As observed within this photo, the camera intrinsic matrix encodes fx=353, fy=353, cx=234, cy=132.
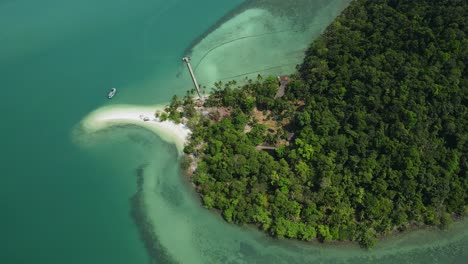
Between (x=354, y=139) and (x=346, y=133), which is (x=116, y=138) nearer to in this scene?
(x=346, y=133)

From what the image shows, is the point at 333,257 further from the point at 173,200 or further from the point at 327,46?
the point at 327,46

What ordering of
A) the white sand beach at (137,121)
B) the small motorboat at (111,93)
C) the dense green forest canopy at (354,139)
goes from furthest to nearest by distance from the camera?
1. the small motorboat at (111,93)
2. the white sand beach at (137,121)
3. the dense green forest canopy at (354,139)

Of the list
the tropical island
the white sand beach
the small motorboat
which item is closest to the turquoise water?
the small motorboat

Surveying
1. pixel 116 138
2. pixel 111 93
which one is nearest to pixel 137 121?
pixel 116 138

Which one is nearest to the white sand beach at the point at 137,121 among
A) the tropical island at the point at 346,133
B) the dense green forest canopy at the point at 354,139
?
the tropical island at the point at 346,133

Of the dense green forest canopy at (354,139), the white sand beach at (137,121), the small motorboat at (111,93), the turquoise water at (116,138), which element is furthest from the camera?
the small motorboat at (111,93)

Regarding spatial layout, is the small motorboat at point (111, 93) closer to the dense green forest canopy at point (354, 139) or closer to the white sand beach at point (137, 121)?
the white sand beach at point (137, 121)

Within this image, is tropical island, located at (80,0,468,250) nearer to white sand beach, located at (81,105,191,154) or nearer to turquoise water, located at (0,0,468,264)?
white sand beach, located at (81,105,191,154)
